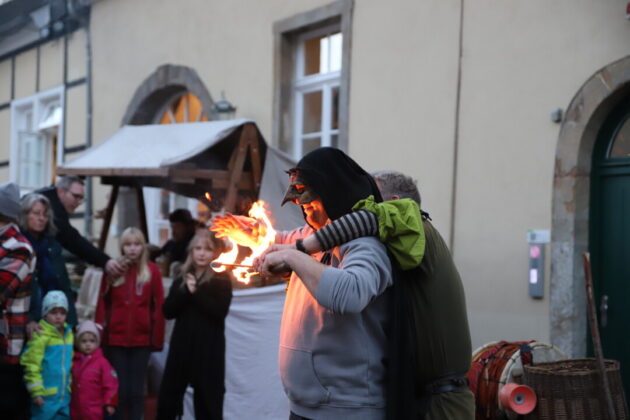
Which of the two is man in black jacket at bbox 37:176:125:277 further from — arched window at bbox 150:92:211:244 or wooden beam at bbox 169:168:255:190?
arched window at bbox 150:92:211:244

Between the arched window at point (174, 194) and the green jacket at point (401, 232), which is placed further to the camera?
the arched window at point (174, 194)

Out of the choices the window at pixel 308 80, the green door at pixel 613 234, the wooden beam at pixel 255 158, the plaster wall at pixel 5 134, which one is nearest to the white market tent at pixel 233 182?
the wooden beam at pixel 255 158

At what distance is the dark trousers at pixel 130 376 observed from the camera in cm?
584

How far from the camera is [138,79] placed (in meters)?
11.1

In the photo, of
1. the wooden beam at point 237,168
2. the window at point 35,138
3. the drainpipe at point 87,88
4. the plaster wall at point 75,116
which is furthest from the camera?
the window at point 35,138

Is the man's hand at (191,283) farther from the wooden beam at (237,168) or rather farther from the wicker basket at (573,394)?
the wicker basket at (573,394)

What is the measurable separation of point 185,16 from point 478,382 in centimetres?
670

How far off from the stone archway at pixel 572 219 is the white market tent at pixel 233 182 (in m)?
2.02

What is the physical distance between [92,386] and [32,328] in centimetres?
75

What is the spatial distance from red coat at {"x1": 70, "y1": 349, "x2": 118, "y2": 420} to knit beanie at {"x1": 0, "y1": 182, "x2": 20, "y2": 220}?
1.45 meters

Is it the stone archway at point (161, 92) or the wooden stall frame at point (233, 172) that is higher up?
the stone archway at point (161, 92)

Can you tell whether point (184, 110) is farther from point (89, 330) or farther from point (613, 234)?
point (613, 234)

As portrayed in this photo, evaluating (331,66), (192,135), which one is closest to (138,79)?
(331,66)

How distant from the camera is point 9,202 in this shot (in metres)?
4.44
